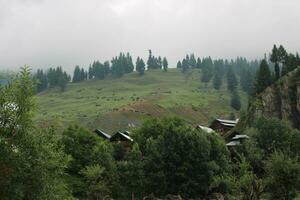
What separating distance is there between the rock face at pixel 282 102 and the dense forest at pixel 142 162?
18438 millimetres

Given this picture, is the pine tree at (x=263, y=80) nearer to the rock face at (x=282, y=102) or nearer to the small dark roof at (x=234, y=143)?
the rock face at (x=282, y=102)

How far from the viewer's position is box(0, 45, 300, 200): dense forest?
1142 inches

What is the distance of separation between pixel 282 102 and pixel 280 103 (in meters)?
0.96

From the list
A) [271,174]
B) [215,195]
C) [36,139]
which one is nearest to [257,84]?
[215,195]

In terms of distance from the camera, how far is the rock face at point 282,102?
383 feet

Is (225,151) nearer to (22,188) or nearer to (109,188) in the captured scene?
(109,188)

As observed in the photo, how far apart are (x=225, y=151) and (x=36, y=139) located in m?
67.0

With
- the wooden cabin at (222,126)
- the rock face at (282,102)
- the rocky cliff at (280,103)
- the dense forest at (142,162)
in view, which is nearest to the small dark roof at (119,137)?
the dense forest at (142,162)

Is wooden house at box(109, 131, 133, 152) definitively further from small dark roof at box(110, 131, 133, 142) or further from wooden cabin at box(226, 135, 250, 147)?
wooden cabin at box(226, 135, 250, 147)

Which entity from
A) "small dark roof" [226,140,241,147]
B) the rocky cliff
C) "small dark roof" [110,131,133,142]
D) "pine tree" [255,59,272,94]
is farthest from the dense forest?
"pine tree" [255,59,272,94]

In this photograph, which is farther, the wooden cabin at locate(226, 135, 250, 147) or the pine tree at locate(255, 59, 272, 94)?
the pine tree at locate(255, 59, 272, 94)

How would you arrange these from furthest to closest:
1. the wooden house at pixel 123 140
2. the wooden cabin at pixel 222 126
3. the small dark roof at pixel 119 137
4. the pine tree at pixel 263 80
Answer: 1. the wooden cabin at pixel 222 126
2. the pine tree at pixel 263 80
3. the small dark roof at pixel 119 137
4. the wooden house at pixel 123 140

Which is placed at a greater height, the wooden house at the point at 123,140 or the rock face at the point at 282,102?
the rock face at the point at 282,102

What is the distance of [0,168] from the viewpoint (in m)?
26.7
